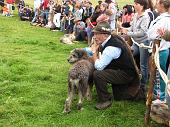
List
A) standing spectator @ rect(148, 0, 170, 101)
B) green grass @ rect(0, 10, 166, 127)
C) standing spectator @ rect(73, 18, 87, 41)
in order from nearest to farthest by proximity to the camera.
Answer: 1. standing spectator @ rect(148, 0, 170, 101)
2. green grass @ rect(0, 10, 166, 127)
3. standing spectator @ rect(73, 18, 87, 41)

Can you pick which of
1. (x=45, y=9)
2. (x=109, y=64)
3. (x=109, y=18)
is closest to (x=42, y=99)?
(x=109, y=64)

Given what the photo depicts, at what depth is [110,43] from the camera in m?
7.80

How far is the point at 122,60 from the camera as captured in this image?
8016mm

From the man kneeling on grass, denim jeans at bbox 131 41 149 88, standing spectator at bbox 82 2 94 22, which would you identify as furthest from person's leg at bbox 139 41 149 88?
standing spectator at bbox 82 2 94 22

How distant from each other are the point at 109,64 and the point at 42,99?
178cm

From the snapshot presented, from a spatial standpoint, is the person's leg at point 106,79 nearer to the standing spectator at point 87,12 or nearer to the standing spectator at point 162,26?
the standing spectator at point 162,26

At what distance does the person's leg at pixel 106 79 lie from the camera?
792cm

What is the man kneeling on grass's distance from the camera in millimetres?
7797

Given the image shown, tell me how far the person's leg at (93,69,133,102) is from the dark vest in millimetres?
105

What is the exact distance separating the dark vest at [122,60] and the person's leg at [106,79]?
0.11 meters

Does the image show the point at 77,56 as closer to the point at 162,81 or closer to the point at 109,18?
the point at 162,81

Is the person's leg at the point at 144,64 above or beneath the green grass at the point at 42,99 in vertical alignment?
above

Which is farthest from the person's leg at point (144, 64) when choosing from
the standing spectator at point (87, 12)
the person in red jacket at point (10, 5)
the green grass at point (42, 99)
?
the person in red jacket at point (10, 5)

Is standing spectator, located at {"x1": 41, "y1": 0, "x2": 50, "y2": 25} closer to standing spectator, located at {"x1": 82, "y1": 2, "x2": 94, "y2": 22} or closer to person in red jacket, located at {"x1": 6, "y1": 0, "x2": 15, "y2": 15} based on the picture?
person in red jacket, located at {"x1": 6, "y1": 0, "x2": 15, "y2": 15}
